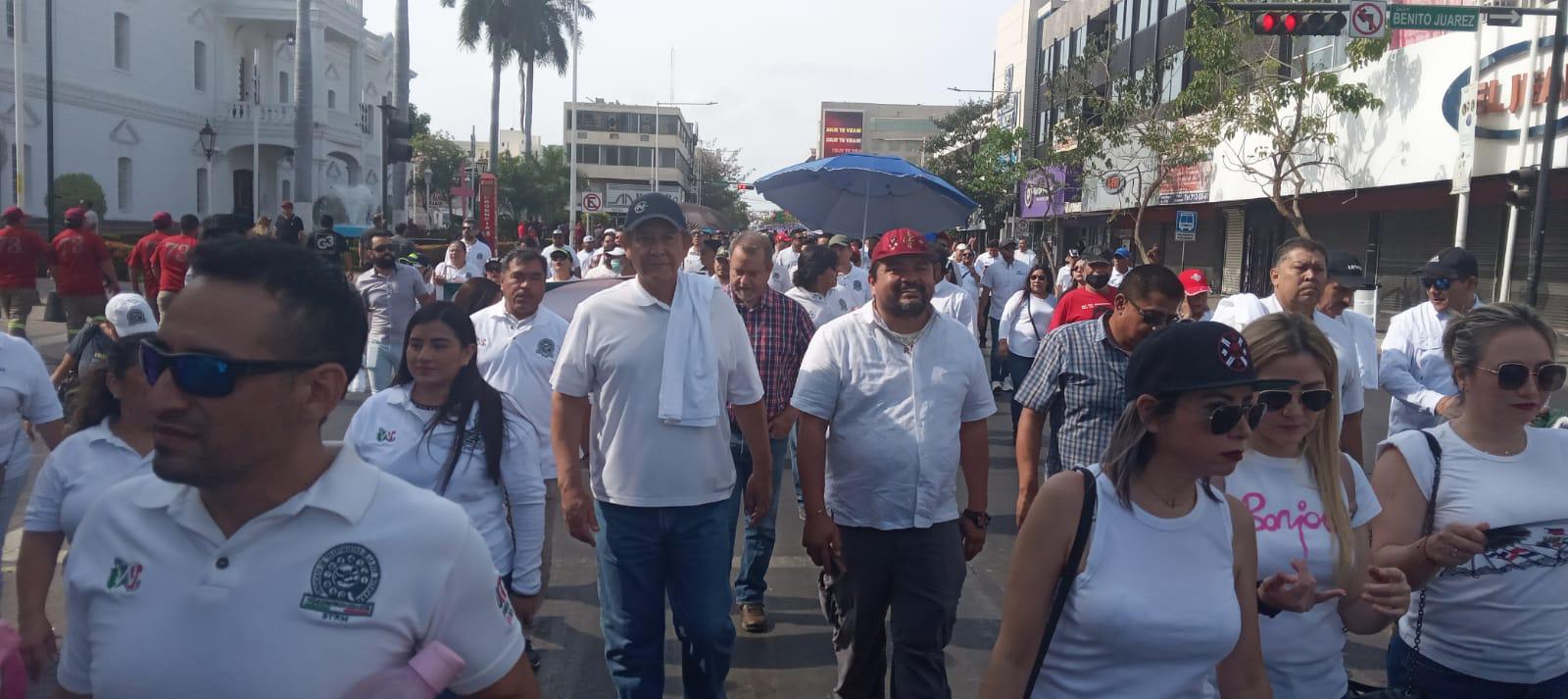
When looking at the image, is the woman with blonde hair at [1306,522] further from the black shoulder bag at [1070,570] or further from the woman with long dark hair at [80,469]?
the woman with long dark hair at [80,469]

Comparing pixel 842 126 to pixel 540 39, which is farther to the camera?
pixel 842 126

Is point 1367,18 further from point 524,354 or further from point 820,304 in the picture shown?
point 524,354

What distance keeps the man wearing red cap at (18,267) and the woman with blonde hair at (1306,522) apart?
14.2 m

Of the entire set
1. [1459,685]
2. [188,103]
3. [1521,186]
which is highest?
[188,103]

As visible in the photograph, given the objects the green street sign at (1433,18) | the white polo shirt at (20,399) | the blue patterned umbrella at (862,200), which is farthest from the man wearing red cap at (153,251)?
the green street sign at (1433,18)

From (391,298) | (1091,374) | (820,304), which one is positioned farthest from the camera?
(391,298)

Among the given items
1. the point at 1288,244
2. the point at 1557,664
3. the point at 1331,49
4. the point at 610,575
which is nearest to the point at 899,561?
the point at 610,575

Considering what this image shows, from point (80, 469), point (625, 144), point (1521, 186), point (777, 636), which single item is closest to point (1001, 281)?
point (1521, 186)

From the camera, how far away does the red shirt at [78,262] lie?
42.7 ft

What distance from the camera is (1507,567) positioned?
314cm

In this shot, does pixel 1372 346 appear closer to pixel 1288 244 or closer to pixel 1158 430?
pixel 1288 244

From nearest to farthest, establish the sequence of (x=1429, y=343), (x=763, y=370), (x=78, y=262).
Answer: (x=763, y=370), (x=1429, y=343), (x=78, y=262)

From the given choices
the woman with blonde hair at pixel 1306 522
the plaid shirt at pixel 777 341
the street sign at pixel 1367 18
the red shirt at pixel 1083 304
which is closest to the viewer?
the woman with blonde hair at pixel 1306 522

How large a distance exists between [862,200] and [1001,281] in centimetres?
530
